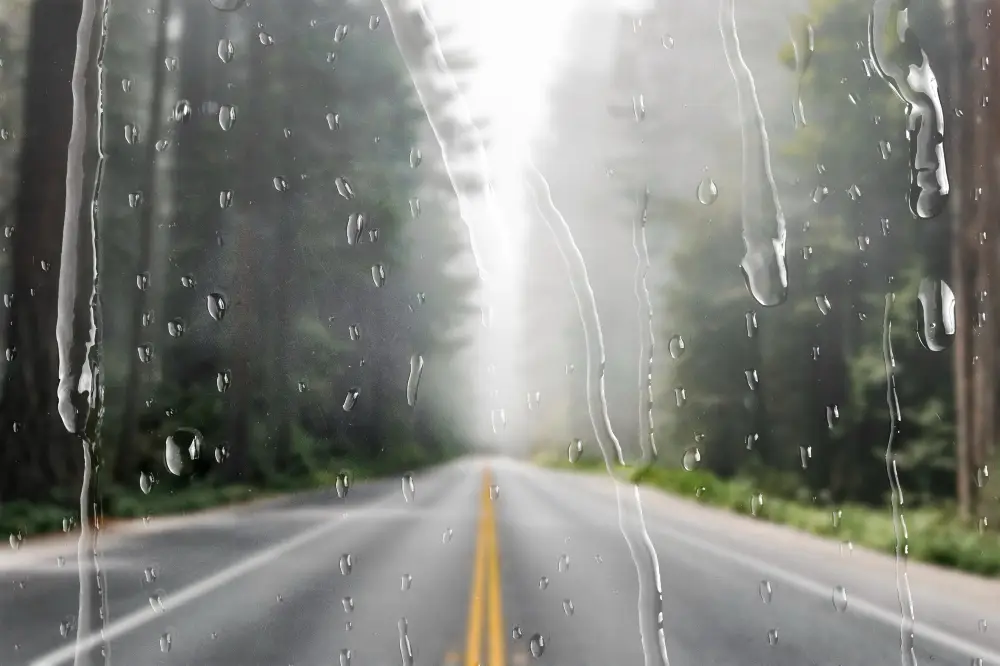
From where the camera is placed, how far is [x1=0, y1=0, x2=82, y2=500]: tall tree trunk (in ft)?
38.9

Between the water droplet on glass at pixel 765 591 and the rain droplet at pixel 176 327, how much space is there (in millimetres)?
12488

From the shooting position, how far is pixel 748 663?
529 cm

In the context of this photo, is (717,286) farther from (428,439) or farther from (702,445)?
Result: (428,439)

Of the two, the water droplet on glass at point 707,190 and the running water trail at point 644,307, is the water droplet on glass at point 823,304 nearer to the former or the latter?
the water droplet on glass at point 707,190

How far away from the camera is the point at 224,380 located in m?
20.3

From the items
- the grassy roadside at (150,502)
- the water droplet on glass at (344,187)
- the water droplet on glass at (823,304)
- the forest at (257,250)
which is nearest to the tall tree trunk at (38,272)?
the grassy roadside at (150,502)

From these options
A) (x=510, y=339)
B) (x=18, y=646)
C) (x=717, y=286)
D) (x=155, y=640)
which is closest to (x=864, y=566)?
(x=510, y=339)

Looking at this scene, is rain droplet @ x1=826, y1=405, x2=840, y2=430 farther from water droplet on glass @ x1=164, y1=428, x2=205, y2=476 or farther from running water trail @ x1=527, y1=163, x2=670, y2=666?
running water trail @ x1=527, y1=163, x2=670, y2=666

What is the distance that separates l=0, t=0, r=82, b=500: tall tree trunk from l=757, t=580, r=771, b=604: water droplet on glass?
27.5 ft

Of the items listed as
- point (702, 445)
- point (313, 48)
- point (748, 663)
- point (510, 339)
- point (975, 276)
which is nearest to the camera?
point (748, 663)

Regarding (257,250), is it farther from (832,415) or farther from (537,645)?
(537,645)

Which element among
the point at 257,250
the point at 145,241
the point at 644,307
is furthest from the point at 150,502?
the point at 644,307

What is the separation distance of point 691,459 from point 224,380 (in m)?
10.2

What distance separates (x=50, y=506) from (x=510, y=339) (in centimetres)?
758
